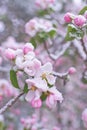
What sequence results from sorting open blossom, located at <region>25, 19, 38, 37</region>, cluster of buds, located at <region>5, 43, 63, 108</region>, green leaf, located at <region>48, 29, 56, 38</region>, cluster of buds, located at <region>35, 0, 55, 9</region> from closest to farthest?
cluster of buds, located at <region>5, 43, 63, 108</region> < green leaf, located at <region>48, 29, 56, 38</region> < open blossom, located at <region>25, 19, 38, 37</region> < cluster of buds, located at <region>35, 0, 55, 9</region>

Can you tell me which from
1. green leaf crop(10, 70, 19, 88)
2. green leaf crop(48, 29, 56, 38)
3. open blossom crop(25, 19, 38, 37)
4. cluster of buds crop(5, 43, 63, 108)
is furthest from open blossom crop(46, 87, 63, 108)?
open blossom crop(25, 19, 38, 37)

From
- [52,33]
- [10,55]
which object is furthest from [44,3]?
[10,55]

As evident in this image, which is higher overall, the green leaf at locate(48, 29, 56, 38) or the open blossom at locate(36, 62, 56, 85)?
the green leaf at locate(48, 29, 56, 38)

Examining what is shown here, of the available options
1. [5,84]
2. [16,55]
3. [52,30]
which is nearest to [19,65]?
[16,55]

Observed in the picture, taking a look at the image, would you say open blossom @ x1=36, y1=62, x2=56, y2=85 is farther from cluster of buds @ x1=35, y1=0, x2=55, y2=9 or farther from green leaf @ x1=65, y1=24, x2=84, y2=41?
cluster of buds @ x1=35, y1=0, x2=55, y2=9

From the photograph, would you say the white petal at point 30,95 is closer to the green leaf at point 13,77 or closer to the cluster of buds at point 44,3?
the green leaf at point 13,77

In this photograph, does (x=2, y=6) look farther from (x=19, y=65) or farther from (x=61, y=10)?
(x=19, y=65)

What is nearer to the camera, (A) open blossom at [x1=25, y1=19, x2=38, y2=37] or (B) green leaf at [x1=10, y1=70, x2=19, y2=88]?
(B) green leaf at [x1=10, y1=70, x2=19, y2=88]

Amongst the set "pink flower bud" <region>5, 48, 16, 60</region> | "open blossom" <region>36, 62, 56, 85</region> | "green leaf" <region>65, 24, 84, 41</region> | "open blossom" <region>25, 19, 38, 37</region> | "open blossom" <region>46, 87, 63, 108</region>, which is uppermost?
"open blossom" <region>25, 19, 38, 37</region>

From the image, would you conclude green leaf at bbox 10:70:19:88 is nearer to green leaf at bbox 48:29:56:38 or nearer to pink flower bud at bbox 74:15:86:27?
pink flower bud at bbox 74:15:86:27

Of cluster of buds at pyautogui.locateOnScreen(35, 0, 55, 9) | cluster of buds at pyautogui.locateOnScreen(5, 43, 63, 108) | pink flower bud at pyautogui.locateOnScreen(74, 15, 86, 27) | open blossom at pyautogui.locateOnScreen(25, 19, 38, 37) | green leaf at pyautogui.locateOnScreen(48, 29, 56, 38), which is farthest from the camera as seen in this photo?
cluster of buds at pyautogui.locateOnScreen(35, 0, 55, 9)
